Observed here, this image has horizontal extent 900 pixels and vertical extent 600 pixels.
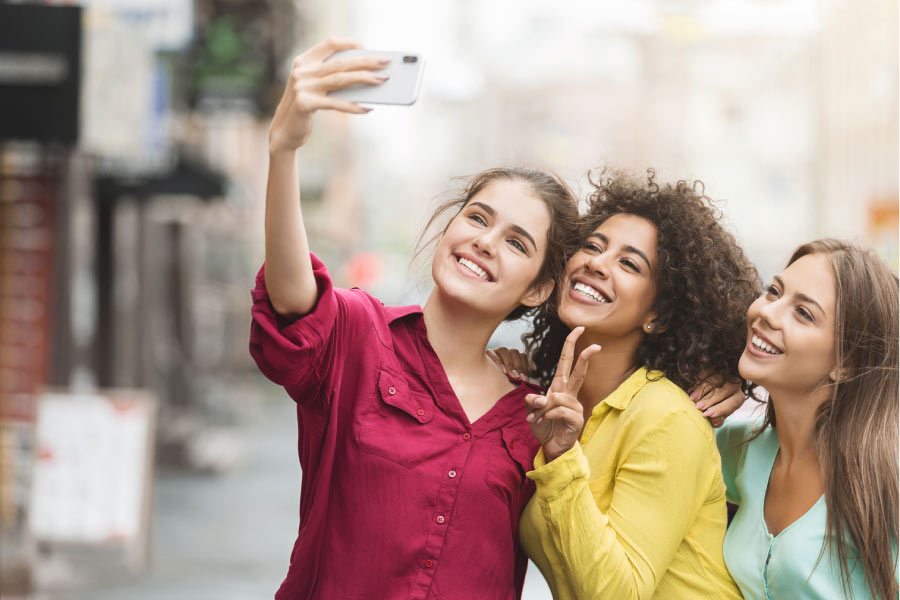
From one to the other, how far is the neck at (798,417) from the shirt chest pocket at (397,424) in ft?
3.00

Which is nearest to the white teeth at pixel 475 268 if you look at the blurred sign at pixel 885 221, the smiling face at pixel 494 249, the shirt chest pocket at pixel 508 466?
the smiling face at pixel 494 249

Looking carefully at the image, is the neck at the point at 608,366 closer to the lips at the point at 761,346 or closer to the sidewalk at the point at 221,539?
the lips at the point at 761,346

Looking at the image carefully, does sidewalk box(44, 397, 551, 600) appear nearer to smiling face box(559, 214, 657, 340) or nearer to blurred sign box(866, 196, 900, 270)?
smiling face box(559, 214, 657, 340)

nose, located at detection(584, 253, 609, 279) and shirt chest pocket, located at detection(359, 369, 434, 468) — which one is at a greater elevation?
nose, located at detection(584, 253, 609, 279)

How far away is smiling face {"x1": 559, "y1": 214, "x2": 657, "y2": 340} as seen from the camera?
9.21ft

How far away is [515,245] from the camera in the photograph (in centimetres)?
274

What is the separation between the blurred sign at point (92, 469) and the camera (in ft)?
22.7

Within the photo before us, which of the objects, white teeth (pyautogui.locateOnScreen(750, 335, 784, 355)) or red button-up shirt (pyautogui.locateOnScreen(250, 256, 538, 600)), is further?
white teeth (pyautogui.locateOnScreen(750, 335, 784, 355))

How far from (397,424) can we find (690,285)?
903 millimetres

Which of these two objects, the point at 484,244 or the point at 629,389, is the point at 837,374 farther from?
the point at 484,244

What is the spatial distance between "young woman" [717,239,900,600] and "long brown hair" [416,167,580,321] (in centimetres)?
52

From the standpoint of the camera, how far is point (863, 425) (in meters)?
2.63

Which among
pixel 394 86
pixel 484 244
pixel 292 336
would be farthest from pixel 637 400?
pixel 394 86

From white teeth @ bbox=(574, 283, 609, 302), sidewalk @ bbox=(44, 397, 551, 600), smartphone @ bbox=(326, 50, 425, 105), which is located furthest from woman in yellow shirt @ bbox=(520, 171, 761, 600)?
sidewalk @ bbox=(44, 397, 551, 600)
